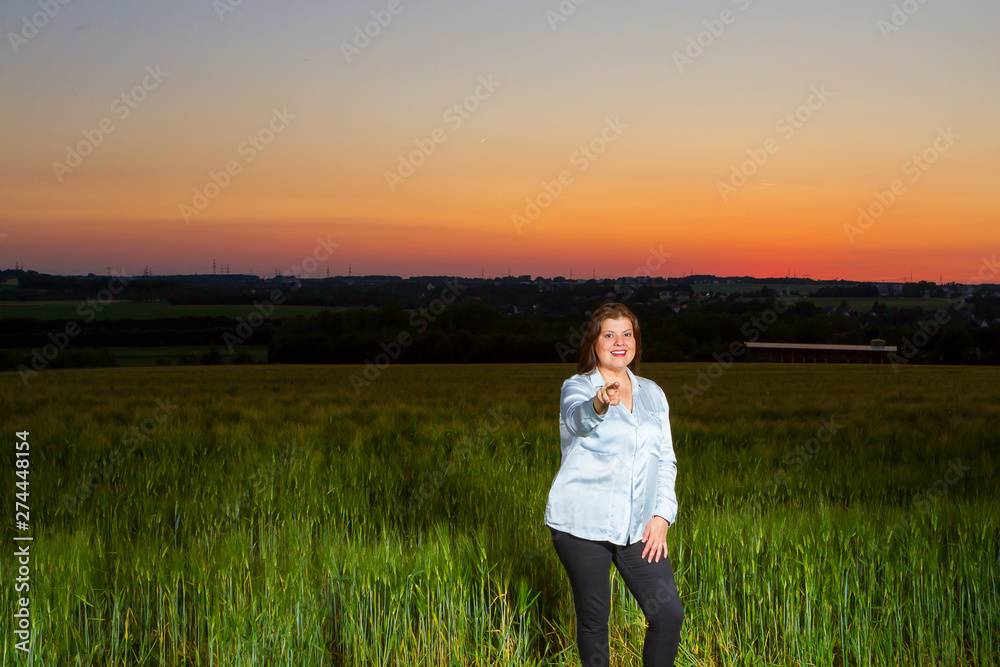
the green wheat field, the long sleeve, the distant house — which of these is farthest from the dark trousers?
the distant house

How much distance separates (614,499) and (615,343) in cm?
54

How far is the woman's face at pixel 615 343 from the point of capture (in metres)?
2.66

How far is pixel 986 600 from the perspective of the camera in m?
3.75

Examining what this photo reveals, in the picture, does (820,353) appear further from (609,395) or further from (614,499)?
(609,395)

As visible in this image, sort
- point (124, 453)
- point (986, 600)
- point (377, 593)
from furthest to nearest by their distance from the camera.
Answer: point (124, 453) → point (986, 600) → point (377, 593)

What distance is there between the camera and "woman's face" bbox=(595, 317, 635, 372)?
2.66m

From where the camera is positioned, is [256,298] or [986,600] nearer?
[986,600]

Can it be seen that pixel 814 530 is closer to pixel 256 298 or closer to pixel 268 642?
pixel 268 642

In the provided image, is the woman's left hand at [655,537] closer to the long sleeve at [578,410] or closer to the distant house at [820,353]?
the long sleeve at [578,410]

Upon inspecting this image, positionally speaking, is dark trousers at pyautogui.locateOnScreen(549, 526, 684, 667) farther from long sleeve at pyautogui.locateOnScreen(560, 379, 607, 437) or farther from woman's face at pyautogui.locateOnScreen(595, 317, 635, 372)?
woman's face at pyautogui.locateOnScreen(595, 317, 635, 372)

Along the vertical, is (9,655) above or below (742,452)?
below

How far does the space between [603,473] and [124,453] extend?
20.0 ft

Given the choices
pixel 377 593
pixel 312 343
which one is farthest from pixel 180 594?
pixel 312 343

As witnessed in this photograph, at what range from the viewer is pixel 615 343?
266 cm
